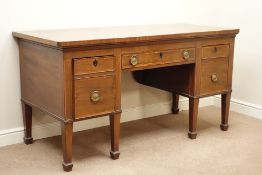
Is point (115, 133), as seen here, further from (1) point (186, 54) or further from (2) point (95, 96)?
(1) point (186, 54)

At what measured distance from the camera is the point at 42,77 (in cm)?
221

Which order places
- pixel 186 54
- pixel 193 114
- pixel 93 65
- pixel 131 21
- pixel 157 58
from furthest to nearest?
pixel 131 21
pixel 193 114
pixel 186 54
pixel 157 58
pixel 93 65

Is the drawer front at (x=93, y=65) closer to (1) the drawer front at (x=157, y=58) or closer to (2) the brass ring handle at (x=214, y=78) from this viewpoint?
(1) the drawer front at (x=157, y=58)

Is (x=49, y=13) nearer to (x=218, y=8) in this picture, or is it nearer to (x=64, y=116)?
(x=64, y=116)

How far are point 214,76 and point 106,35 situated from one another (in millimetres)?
836

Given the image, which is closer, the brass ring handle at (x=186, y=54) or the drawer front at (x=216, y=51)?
the brass ring handle at (x=186, y=54)

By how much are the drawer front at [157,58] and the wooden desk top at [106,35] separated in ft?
0.29

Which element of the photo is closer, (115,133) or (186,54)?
(115,133)

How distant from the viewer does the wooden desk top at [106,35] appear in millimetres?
2014

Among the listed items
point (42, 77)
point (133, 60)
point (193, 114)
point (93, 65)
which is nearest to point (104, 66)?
point (93, 65)

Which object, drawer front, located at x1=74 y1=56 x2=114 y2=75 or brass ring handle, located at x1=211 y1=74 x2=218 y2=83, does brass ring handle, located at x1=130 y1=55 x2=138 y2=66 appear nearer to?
drawer front, located at x1=74 y1=56 x2=114 y2=75

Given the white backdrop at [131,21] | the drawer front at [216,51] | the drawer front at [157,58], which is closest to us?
the drawer front at [157,58]

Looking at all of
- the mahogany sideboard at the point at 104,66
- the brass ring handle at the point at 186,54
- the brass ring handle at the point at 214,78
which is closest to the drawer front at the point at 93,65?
the mahogany sideboard at the point at 104,66

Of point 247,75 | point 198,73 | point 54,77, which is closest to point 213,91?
point 198,73
